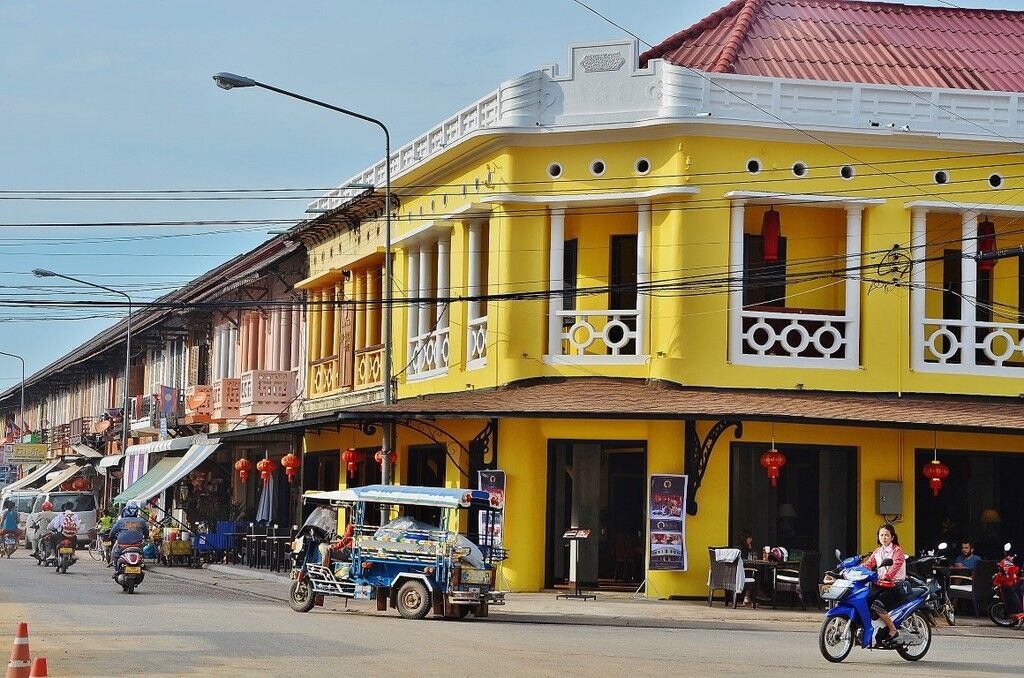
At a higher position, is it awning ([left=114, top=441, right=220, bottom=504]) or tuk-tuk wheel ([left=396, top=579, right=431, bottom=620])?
awning ([left=114, top=441, right=220, bottom=504])

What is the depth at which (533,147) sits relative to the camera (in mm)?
29719

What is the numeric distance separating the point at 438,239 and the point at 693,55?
258 inches

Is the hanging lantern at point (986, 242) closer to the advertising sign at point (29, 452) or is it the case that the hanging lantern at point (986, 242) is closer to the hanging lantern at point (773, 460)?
the hanging lantern at point (773, 460)

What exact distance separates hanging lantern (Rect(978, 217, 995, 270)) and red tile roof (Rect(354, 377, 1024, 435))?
263 cm

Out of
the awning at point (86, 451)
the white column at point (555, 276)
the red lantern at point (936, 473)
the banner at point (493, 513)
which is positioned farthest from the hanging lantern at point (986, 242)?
the awning at point (86, 451)

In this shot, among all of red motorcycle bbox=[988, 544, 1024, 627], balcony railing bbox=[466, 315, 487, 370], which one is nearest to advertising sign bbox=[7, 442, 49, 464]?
balcony railing bbox=[466, 315, 487, 370]

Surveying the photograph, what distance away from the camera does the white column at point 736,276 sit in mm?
28688

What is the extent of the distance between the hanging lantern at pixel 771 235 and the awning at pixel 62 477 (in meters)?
46.7

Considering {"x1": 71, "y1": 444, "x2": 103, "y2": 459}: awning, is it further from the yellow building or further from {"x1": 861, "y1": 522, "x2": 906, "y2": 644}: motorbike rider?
{"x1": 861, "y1": 522, "x2": 906, "y2": 644}: motorbike rider

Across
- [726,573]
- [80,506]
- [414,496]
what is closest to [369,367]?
[726,573]

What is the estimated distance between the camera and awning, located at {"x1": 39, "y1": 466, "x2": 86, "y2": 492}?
6906cm

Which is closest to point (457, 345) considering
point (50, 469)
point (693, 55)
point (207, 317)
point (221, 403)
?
point (693, 55)

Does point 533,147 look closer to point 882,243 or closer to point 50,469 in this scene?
point 882,243

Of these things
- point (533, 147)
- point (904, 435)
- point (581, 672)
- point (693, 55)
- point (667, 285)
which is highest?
point (693, 55)
